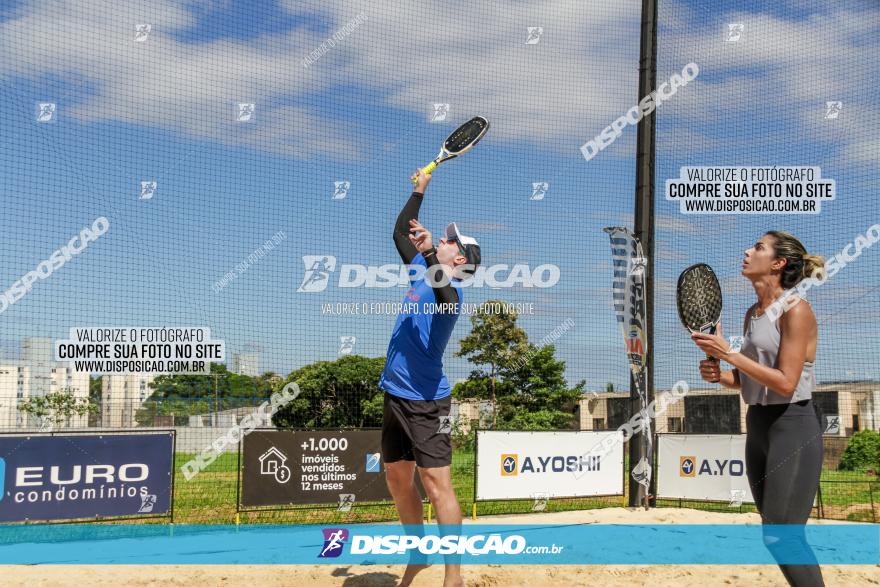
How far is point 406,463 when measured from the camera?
14.7ft

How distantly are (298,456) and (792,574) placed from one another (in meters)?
5.93

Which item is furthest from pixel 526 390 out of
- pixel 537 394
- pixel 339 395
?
pixel 339 395

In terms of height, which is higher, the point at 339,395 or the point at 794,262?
the point at 794,262

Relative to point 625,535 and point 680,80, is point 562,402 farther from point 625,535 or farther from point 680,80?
point 625,535

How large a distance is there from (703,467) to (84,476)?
22.6 ft

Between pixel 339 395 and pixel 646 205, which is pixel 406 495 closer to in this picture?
pixel 646 205

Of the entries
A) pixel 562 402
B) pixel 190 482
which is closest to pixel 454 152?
pixel 190 482

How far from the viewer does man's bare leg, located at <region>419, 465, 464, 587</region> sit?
4195 millimetres

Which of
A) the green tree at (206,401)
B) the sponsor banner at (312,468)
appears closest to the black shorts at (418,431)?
the sponsor banner at (312,468)

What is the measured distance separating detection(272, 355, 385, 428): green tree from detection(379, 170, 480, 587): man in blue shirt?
44.1 ft

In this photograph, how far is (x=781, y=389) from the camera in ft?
11.3

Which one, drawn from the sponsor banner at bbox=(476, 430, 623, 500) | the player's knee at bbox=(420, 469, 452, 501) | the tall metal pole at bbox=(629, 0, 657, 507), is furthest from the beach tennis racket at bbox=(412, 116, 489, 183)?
the tall metal pole at bbox=(629, 0, 657, 507)

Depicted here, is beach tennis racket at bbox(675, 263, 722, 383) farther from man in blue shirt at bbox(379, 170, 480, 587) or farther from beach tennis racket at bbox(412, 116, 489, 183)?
beach tennis racket at bbox(412, 116, 489, 183)

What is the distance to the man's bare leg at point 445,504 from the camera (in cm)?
420
